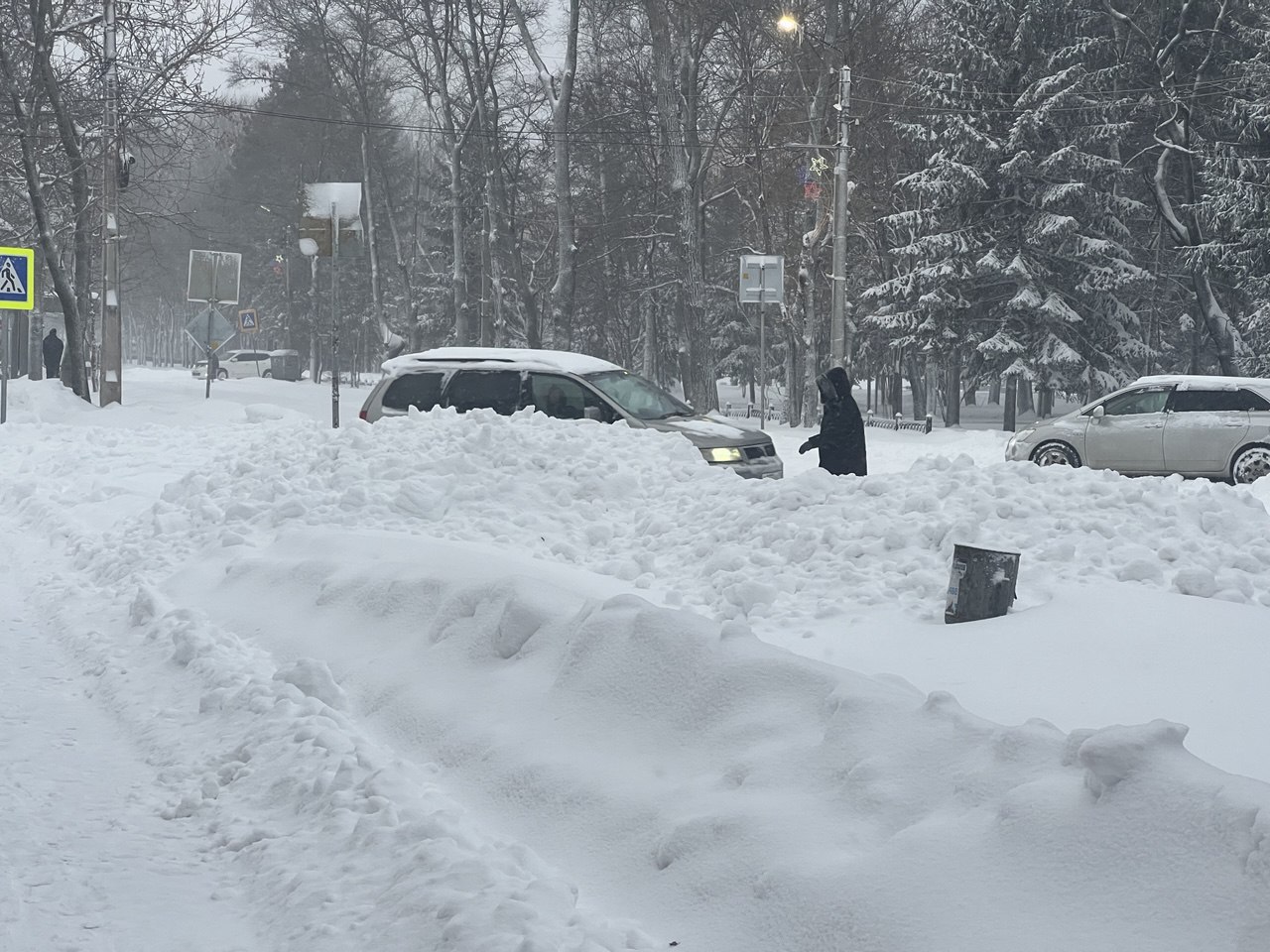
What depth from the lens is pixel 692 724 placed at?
5.35 m

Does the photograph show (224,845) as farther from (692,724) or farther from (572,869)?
(692,724)

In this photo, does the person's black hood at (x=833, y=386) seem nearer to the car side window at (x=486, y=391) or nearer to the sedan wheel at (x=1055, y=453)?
the car side window at (x=486, y=391)

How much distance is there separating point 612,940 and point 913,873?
0.89m

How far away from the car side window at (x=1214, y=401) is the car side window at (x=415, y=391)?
10.2 meters

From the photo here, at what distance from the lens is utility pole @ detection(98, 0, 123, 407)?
26.1 m

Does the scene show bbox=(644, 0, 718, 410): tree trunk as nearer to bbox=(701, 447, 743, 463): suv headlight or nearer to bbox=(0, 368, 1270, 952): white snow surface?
bbox=(701, 447, 743, 463): suv headlight

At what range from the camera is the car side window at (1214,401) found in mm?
17984

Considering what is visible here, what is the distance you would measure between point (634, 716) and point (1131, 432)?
586 inches

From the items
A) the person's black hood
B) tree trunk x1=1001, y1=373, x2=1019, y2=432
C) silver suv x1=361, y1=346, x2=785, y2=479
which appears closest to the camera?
the person's black hood

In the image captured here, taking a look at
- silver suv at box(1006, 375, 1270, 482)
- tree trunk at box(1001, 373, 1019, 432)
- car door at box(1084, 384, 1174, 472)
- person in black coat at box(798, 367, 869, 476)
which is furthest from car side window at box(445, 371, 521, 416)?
tree trunk at box(1001, 373, 1019, 432)

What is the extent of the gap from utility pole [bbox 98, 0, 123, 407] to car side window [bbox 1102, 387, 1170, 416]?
60.8ft

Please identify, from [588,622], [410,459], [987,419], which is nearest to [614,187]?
[987,419]

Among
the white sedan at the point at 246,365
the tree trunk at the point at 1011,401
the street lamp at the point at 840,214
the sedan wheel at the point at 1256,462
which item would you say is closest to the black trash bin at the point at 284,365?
the white sedan at the point at 246,365

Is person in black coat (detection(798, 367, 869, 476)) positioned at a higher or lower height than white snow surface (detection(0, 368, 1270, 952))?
higher
